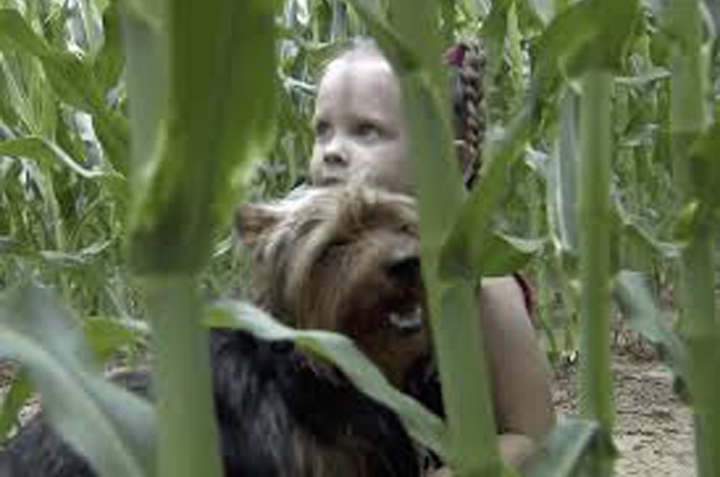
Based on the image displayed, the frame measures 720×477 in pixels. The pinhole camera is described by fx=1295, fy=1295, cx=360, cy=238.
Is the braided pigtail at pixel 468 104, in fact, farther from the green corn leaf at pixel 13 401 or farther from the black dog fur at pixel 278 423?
the green corn leaf at pixel 13 401

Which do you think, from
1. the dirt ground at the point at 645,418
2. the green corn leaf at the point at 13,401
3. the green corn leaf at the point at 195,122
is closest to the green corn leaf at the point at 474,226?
the green corn leaf at the point at 195,122

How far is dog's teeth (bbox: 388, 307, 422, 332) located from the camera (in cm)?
111

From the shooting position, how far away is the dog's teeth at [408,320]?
1.11 m

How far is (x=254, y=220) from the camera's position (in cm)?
117

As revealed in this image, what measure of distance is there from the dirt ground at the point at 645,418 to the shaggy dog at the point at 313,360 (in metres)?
1.22

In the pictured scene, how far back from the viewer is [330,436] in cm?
116

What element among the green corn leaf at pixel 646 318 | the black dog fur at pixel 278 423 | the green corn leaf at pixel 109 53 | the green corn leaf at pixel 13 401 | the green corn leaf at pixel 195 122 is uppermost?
the green corn leaf at pixel 109 53

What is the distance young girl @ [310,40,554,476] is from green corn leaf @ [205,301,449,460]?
56cm

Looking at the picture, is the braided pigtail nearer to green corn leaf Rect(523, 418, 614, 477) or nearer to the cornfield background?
the cornfield background

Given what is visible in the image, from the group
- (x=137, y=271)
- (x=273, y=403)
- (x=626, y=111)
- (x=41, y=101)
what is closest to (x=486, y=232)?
(x=137, y=271)

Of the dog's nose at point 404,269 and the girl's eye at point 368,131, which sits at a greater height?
the girl's eye at point 368,131

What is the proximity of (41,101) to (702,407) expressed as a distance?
1.79 m

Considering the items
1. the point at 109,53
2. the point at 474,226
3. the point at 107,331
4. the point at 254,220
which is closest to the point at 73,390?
the point at 107,331

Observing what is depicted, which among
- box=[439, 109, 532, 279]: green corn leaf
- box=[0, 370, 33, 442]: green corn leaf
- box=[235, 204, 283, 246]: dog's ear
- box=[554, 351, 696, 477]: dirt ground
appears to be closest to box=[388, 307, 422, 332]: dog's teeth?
box=[235, 204, 283, 246]: dog's ear
